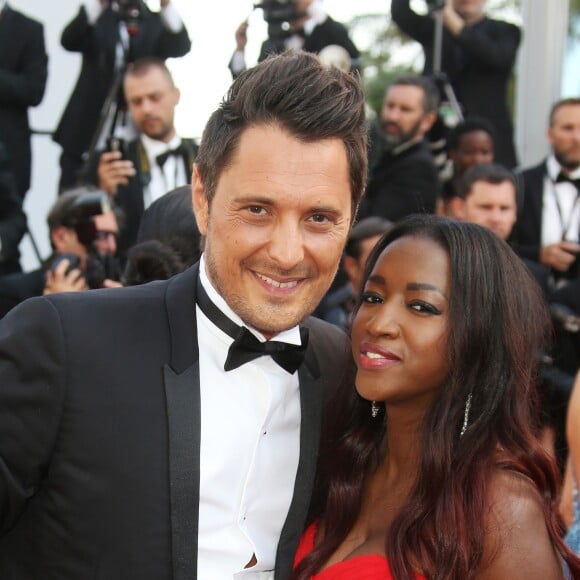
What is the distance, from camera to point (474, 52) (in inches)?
242

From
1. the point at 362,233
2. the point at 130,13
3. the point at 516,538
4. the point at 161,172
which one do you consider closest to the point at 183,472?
the point at 516,538

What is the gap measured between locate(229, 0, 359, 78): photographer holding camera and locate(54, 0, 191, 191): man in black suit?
0.53 metres

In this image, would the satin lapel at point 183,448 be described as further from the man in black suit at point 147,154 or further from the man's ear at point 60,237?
the man in black suit at point 147,154

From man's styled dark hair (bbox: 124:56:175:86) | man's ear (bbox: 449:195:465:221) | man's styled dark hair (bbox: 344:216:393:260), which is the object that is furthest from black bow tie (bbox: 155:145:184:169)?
man's ear (bbox: 449:195:465:221)

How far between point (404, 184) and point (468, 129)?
84 cm

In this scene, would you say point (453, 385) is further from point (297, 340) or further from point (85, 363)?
point (85, 363)

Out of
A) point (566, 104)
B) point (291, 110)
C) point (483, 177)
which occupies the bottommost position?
point (483, 177)

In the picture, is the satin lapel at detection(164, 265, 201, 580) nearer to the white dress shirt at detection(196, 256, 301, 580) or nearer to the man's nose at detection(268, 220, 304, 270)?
the white dress shirt at detection(196, 256, 301, 580)

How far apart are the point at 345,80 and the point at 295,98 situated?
0.20 meters

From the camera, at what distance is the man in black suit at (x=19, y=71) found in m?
5.47

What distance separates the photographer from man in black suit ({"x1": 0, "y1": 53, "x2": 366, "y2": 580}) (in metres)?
2.00

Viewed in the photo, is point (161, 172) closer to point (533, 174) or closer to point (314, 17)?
point (314, 17)

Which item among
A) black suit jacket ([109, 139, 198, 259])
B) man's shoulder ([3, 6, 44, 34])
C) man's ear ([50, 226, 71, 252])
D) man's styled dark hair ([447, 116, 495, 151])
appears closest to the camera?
man's ear ([50, 226, 71, 252])

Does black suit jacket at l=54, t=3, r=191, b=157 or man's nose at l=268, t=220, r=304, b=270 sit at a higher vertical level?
black suit jacket at l=54, t=3, r=191, b=157
